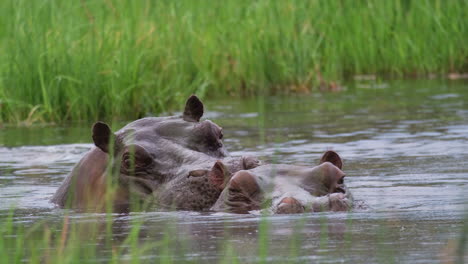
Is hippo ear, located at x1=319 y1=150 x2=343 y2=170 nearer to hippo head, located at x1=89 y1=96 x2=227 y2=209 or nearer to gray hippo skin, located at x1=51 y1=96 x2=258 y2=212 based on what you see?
gray hippo skin, located at x1=51 y1=96 x2=258 y2=212

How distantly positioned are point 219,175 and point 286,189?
0.45 m

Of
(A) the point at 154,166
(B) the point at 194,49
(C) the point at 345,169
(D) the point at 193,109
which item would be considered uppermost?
(D) the point at 193,109

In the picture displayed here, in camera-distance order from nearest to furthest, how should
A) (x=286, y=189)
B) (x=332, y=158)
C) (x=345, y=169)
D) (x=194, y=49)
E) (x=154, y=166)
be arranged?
(x=286, y=189), (x=332, y=158), (x=154, y=166), (x=345, y=169), (x=194, y=49)

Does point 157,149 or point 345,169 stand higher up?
point 157,149

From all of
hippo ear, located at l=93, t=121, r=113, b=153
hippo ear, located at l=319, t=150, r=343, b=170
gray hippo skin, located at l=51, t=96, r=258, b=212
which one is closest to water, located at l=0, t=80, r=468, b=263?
gray hippo skin, located at l=51, t=96, r=258, b=212

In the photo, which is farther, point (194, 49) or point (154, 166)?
point (194, 49)

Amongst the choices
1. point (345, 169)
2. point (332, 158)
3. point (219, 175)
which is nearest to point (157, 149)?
point (219, 175)

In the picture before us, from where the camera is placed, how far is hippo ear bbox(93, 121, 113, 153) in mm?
6309

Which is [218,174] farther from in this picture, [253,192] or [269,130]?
[269,130]

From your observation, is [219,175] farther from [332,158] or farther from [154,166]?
[154,166]

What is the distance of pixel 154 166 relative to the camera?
633cm

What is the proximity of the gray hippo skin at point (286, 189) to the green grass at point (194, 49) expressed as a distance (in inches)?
207

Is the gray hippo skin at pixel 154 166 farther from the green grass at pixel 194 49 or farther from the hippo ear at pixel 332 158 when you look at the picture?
the green grass at pixel 194 49

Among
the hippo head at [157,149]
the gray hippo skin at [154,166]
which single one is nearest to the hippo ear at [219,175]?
the gray hippo skin at [154,166]
